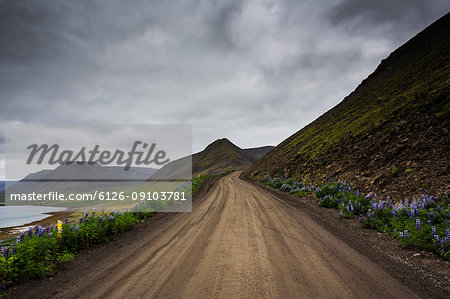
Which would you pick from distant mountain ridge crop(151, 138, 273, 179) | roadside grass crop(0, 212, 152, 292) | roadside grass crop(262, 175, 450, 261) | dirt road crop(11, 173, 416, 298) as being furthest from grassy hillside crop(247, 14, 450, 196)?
distant mountain ridge crop(151, 138, 273, 179)

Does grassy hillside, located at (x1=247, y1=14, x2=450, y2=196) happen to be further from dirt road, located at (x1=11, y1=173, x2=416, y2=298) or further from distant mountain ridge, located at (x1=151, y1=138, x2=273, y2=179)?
distant mountain ridge, located at (x1=151, y1=138, x2=273, y2=179)

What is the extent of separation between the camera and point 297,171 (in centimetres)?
2292

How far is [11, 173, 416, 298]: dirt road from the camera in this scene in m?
3.39

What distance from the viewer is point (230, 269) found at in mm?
4113

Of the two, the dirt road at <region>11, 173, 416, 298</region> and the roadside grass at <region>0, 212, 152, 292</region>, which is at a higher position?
the roadside grass at <region>0, 212, 152, 292</region>

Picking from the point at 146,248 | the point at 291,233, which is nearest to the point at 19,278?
the point at 146,248

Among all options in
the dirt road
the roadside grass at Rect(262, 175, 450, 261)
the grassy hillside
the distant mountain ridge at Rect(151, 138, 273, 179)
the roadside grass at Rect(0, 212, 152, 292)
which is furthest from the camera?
the distant mountain ridge at Rect(151, 138, 273, 179)

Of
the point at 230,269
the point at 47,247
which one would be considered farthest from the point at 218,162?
the point at 230,269

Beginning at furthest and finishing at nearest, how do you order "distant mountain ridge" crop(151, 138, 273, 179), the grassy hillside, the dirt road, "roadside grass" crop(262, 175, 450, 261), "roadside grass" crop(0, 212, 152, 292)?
1. "distant mountain ridge" crop(151, 138, 273, 179)
2. the grassy hillside
3. "roadside grass" crop(262, 175, 450, 261)
4. "roadside grass" crop(0, 212, 152, 292)
5. the dirt road

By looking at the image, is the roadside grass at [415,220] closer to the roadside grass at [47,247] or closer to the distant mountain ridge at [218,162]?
the roadside grass at [47,247]

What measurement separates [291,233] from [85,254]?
19.3 ft

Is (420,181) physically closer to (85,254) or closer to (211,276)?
(211,276)

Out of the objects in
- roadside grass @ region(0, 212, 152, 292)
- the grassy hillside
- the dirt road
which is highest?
the grassy hillside

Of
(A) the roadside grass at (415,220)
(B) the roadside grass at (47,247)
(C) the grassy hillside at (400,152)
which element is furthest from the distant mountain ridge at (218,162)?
(B) the roadside grass at (47,247)
